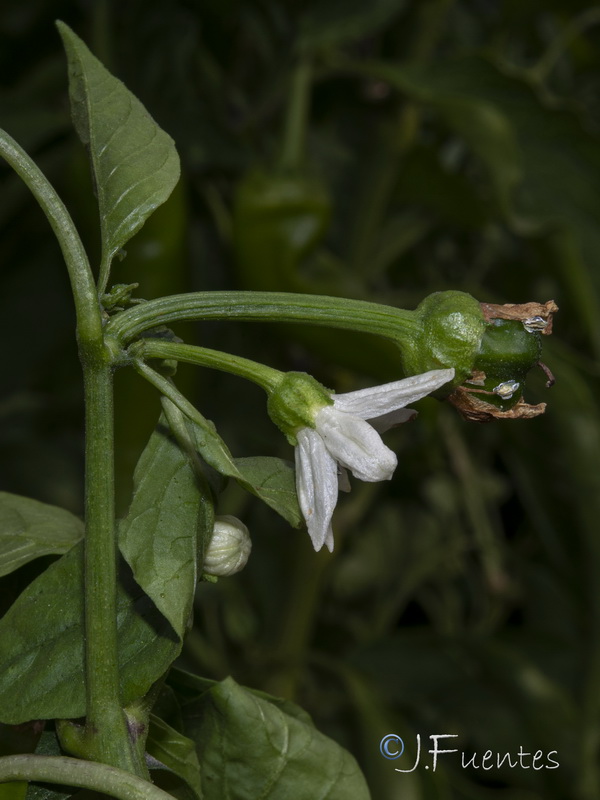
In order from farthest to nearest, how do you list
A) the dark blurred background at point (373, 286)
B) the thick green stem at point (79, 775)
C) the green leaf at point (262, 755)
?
the dark blurred background at point (373, 286) → the green leaf at point (262, 755) → the thick green stem at point (79, 775)

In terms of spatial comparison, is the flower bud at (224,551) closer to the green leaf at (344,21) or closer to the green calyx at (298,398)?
the green calyx at (298,398)

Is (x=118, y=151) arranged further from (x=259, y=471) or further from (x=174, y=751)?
(x=174, y=751)

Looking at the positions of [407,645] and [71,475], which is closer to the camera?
[71,475]

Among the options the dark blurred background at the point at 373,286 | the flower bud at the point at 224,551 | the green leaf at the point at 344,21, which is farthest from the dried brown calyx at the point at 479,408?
the green leaf at the point at 344,21

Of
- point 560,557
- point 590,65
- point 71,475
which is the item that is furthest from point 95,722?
point 590,65

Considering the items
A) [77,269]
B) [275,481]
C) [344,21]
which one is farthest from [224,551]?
[344,21]

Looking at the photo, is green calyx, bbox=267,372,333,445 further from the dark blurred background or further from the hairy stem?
the dark blurred background

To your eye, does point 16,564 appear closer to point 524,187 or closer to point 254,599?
point 524,187
